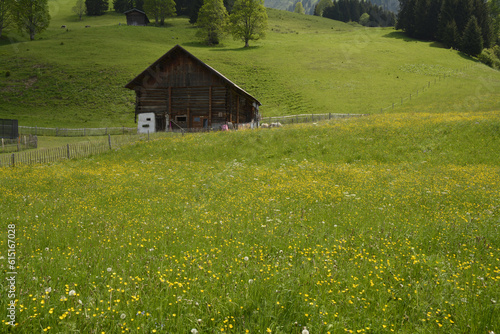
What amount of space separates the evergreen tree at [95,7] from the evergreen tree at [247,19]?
73160mm

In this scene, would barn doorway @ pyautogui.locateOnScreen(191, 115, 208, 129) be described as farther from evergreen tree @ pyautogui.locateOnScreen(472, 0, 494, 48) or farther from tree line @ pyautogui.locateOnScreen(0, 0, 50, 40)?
evergreen tree @ pyautogui.locateOnScreen(472, 0, 494, 48)

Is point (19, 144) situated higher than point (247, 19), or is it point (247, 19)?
point (247, 19)

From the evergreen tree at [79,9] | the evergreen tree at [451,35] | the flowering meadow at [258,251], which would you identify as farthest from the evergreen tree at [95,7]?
the flowering meadow at [258,251]

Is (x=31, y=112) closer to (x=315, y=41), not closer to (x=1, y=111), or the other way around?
(x=1, y=111)

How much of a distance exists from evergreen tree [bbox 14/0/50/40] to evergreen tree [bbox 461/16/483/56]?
122 m

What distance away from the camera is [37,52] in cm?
6569

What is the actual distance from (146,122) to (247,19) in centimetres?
6283

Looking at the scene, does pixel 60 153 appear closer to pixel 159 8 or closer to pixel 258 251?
pixel 258 251

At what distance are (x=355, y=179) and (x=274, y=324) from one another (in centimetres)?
955

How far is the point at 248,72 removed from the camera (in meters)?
63.5

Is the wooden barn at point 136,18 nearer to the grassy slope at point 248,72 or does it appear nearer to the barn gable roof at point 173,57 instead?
the grassy slope at point 248,72

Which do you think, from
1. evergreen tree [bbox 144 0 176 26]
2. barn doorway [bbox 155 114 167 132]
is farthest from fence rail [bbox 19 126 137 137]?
evergreen tree [bbox 144 0 176 26]

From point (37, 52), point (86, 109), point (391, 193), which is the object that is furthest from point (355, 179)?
point (37, 52)

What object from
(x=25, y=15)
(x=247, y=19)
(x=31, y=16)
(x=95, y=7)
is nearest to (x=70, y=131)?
(x=247, y=19)
